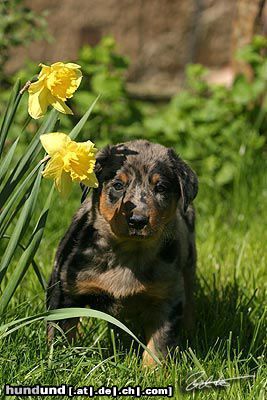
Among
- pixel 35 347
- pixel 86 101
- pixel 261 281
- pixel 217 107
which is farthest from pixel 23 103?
pixel 35 347

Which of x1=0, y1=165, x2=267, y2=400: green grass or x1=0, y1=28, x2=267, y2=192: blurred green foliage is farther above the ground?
x1=0, y1=28, x2=267, y2=192: blurred green foliage

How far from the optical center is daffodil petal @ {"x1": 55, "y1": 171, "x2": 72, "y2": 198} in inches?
123

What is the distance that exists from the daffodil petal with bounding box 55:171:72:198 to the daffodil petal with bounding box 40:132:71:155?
9 cm

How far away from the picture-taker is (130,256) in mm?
3832

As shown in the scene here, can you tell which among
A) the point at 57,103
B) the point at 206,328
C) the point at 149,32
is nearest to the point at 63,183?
the point at 57,103

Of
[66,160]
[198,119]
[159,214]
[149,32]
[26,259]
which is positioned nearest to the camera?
[66,160]

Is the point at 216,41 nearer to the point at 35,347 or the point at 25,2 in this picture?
the point at 25,2

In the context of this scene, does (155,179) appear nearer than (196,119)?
Yes

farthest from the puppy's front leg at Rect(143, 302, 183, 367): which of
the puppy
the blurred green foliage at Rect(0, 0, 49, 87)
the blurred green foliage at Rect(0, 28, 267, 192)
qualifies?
the blurred green foliage at Rect(0, 0, 49, 87)

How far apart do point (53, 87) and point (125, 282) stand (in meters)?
1.01

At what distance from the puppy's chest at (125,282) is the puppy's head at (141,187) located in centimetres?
22

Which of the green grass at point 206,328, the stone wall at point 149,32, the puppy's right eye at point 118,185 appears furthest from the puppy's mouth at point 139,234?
the stone wall at point 149,32

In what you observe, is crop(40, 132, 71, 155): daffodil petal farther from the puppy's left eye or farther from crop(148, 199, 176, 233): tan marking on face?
the puppy's left eye

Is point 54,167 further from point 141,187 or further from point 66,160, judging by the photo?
point 141,187
